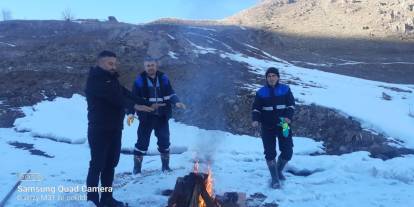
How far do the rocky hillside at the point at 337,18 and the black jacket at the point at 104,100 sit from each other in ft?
103

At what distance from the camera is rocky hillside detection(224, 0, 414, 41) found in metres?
35.0

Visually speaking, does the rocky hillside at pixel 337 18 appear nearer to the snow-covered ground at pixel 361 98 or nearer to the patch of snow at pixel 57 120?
the snow-covered ground at pixel 361 98

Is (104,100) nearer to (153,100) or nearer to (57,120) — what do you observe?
(153,100)

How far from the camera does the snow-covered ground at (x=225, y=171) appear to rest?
238 inches

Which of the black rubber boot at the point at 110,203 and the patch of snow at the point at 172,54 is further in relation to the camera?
the patch of snow at the point at 172,54

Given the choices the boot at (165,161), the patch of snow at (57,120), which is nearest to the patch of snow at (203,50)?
the patch of snow at (57,120)

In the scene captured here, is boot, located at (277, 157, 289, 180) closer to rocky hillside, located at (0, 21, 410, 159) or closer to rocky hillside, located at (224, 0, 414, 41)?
rocky hillside, located at (0, 21, 410, 159)

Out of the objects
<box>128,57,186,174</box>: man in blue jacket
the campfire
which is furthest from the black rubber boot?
<box>128,57,186,174</box>: man in blue jacket

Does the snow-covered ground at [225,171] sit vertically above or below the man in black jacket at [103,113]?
below

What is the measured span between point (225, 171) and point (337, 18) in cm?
3592

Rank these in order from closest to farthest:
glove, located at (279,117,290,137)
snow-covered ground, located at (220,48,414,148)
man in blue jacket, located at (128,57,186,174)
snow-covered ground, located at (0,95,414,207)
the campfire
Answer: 1. the campfire
2. snow-covered ground, located at (0,95,414,207)
3. glove, located at (279,117,290,137)
4. man in blue jacket, located at (128,57,186,174)
5. snow-covered ground, located at (220,48,414,148)

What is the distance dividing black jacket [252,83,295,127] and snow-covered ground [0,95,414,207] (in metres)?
0.95

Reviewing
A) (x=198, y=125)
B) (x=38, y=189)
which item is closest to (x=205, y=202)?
(x=38, y=189)

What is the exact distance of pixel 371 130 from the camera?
10383 mm
